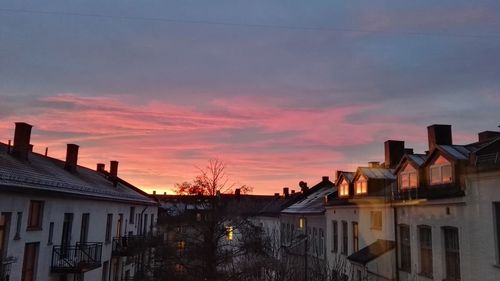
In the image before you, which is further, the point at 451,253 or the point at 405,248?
the point at 405,248

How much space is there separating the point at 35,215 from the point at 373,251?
17.3 metres

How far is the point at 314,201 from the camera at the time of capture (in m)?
39.5

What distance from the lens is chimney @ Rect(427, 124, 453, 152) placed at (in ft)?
67.8

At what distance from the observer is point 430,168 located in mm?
18609

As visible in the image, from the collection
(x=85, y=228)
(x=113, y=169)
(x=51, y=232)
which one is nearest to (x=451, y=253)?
(x=51, y=232)

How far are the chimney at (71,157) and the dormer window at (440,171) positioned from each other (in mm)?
24695

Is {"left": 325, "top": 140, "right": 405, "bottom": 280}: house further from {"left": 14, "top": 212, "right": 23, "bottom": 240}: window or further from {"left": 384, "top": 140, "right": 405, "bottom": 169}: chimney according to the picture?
{"left": 14, "top": 212, "right": 23, "bottom": 240}: window

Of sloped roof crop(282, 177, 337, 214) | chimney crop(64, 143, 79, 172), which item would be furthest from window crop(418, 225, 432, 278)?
chimney crop(64, 143, 79, 172)

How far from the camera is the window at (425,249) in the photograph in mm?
18155

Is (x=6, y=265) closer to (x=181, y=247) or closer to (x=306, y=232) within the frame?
(x=181, y=247)

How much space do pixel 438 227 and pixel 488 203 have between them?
10.3 feet

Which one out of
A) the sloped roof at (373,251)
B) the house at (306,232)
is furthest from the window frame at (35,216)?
the sloped roof at (373,251)

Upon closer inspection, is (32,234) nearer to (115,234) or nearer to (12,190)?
(12,190)

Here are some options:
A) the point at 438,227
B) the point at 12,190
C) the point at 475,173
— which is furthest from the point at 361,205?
the point at 12,190
